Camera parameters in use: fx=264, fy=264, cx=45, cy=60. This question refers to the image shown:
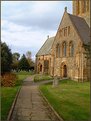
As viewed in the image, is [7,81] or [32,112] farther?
[7,81]

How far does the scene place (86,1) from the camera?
53.1 metres

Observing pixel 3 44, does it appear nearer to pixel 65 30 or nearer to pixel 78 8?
pixel 65 30

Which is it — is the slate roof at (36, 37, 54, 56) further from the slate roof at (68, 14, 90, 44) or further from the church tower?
the slate roof at (68, 14, 90, 44)

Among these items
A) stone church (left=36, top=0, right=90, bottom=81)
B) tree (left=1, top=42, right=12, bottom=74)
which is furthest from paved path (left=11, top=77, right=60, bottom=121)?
stone church (left=36, top=0, right=90, bottom=81)

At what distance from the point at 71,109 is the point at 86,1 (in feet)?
132

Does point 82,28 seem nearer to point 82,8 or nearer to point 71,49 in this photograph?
point 71,49

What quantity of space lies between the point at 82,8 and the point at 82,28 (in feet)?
26.7

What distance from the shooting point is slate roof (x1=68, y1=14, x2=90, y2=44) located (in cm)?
4490

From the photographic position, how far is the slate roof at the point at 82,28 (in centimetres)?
4490

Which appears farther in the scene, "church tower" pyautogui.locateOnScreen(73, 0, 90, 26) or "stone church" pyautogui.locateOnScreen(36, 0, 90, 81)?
"church tower" pyautogui.locateOnScreen(73, 0, 90, 26)

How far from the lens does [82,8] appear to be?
5419 centimetres

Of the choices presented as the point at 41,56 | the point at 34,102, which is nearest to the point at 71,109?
the point at 34,102

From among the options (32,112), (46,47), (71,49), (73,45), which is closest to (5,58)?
(73,45)

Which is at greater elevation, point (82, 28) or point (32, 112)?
point (82, 28)
